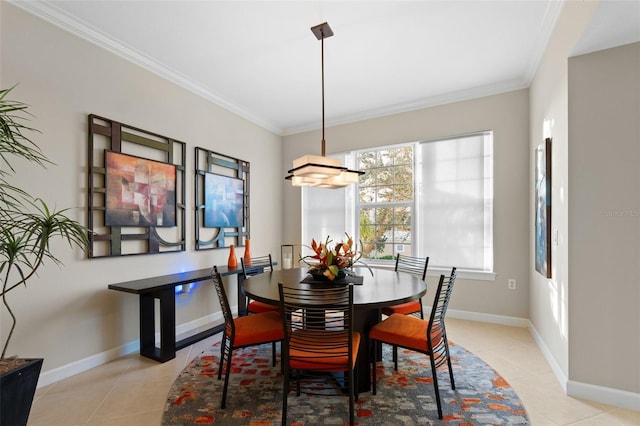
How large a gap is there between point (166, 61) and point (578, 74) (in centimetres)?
358

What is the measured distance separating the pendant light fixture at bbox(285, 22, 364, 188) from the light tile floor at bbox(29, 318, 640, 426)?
6.29ft

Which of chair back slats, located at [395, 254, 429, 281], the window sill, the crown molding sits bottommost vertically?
the window sill

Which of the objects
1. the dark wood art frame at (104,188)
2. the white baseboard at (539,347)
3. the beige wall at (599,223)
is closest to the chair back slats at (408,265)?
the white baseboard at (539,347)

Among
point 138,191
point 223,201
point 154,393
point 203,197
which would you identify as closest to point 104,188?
point 138,191

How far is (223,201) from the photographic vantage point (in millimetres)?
4051

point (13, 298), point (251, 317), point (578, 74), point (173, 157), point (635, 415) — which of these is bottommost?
point (635, 415)

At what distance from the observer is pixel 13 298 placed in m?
2.18

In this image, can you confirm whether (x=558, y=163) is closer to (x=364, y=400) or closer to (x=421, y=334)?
(x=421, y=334)

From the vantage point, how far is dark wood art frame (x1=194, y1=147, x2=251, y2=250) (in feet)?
12.1

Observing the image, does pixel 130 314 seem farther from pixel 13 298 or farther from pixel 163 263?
pixel 13 298

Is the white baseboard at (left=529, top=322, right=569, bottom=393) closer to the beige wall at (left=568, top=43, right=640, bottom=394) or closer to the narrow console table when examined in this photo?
the beige wall at (left=568, top=43, right=640, bottom=394)

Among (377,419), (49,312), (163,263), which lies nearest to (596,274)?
(377,419)

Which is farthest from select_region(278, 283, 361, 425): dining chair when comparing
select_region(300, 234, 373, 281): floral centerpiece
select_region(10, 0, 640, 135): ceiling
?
select_region(10, 0, 640, 135): ceiling

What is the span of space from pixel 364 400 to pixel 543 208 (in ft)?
7.54
